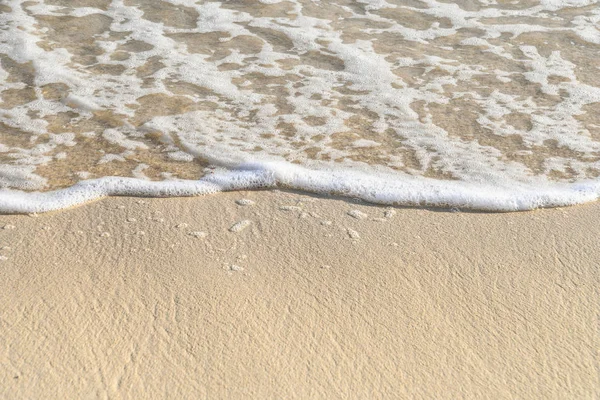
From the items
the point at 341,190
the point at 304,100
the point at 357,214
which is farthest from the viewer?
the point at 304,100

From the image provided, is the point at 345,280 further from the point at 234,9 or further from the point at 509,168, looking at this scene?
the point at 234,9

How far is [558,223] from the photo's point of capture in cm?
248

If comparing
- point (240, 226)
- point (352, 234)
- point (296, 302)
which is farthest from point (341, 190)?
point (296, 302)

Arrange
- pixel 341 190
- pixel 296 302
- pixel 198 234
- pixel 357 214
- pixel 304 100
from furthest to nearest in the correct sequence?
pixel 304 100 < pixel 341 190 < pixel 357 214 < pixel 198 234 < pixel 296 302

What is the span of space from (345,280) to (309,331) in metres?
0.27

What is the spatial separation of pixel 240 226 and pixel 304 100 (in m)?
1.35

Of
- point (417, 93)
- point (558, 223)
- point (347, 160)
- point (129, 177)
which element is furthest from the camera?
point (417, 93)

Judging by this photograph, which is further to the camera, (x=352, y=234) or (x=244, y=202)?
Answer: (x=244, y=202)

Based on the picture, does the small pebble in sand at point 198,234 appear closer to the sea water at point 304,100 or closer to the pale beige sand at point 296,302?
the pale beige sand at point 296,302

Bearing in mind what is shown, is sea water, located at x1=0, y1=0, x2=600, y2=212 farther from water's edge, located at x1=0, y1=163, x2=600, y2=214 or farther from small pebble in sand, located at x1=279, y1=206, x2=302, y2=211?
small pebble in sand, located at x1=279, y1=206, x2=302, y2=211

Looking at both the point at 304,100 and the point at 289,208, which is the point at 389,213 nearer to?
the point at 289,208

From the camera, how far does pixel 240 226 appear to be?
7.95ft

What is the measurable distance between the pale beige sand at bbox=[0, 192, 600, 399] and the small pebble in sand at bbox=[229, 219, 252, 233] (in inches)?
1.1

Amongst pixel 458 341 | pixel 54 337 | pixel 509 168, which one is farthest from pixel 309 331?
pixel 509 168
